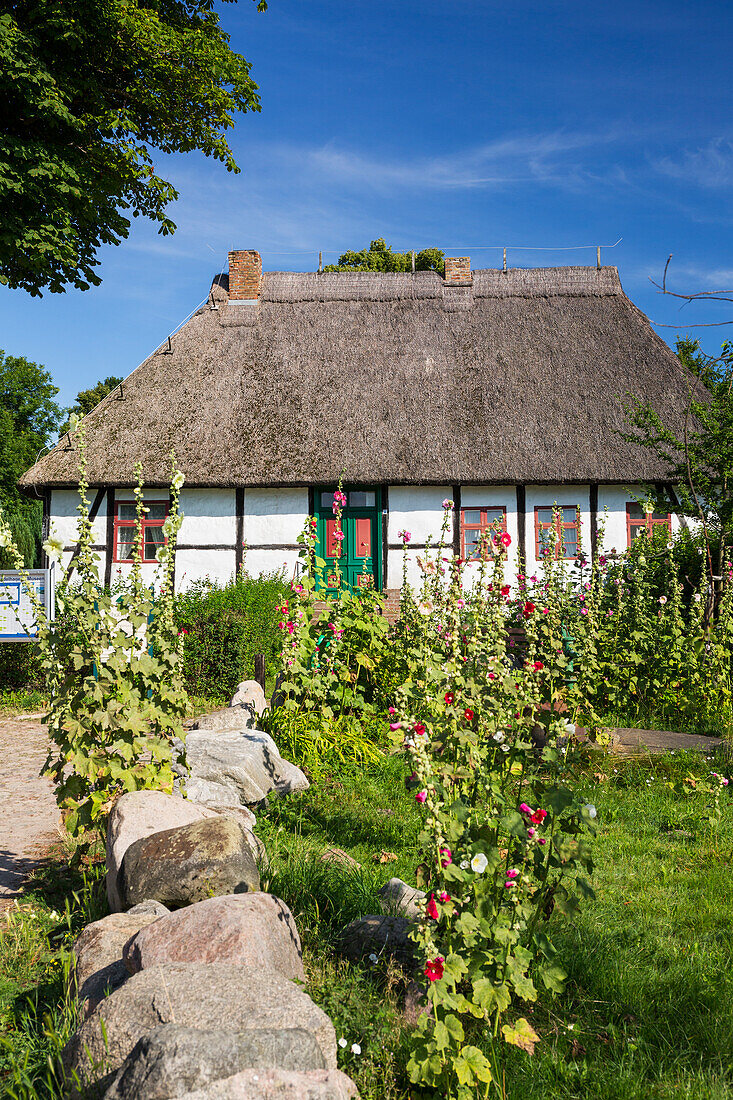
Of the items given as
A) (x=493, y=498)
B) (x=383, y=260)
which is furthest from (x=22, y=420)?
(x=493, y=498)

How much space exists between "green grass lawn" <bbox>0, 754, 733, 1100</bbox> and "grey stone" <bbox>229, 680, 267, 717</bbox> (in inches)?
A: 59.2

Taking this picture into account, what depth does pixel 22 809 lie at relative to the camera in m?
5.52

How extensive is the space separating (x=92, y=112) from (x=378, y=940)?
1168cm

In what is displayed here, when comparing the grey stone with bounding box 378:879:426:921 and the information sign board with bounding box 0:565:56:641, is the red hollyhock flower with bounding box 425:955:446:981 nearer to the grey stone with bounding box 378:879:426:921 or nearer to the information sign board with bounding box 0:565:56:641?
the grey stone with bounding box 378:879:426:921

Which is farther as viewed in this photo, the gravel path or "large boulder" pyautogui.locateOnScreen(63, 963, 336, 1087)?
the gravel path

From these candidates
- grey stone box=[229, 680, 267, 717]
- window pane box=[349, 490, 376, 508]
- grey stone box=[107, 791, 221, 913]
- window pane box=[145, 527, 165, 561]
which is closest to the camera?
grey stone box=[107, 791, 221, 913]

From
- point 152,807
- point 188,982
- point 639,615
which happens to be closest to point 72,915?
point 152,807

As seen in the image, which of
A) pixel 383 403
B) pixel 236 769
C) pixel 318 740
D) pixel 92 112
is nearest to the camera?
pixel 236 769

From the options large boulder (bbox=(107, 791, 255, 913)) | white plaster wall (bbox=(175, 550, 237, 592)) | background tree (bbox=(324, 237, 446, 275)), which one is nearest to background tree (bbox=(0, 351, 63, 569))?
background tree (bbox=(324, 237, 446, 275))

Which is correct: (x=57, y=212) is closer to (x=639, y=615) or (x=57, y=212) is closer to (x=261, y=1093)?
(x=639, y=615)

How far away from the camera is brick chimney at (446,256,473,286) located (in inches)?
658

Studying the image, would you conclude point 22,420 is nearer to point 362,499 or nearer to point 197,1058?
point 362,499

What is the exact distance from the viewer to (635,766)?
17.8 feet

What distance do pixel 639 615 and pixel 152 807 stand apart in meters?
4.76
